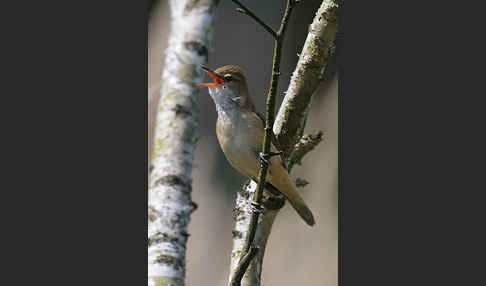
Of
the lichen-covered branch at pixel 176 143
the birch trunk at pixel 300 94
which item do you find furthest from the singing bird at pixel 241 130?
the lichen-covered branch at pixel 176 143

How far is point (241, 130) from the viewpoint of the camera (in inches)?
131

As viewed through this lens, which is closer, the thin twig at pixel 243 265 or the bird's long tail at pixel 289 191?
the thin twig at pixel 243 265

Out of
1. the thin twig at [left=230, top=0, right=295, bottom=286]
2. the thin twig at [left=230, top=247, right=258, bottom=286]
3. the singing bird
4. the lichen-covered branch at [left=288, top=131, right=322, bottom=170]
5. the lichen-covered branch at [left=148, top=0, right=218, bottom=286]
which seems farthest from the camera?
the lichen-covered branch at [left=148, top=0, right=218, bottom=286]

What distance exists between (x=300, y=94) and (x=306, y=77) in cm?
11

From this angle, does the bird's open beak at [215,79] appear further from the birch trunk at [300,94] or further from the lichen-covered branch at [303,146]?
the lichen-covered branch at [303,146]

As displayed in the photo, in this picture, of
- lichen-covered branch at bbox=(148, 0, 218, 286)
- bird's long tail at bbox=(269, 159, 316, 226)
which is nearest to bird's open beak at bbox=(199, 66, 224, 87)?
lichen-covered branch at bbox=(148, 0, 218, 286)

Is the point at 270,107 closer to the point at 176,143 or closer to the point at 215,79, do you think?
the point at 215,79

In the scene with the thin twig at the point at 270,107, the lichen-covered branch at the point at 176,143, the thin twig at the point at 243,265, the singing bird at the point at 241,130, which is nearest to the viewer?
the thin twig at the point at 270,107

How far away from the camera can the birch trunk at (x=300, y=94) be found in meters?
3.45

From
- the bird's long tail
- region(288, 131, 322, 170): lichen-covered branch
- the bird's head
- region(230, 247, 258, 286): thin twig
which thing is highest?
the bird's head

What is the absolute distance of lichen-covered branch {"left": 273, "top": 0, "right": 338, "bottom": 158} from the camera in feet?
11.3

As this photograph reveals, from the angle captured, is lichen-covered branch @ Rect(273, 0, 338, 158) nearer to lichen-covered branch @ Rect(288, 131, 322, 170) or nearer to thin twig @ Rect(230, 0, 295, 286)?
lichen-covered branch @ Rect(288, 131, 322, 170)

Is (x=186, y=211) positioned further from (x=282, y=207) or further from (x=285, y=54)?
(x=285, y=54)

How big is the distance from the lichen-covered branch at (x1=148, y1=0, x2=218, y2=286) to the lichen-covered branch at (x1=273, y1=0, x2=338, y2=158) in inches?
22.4
